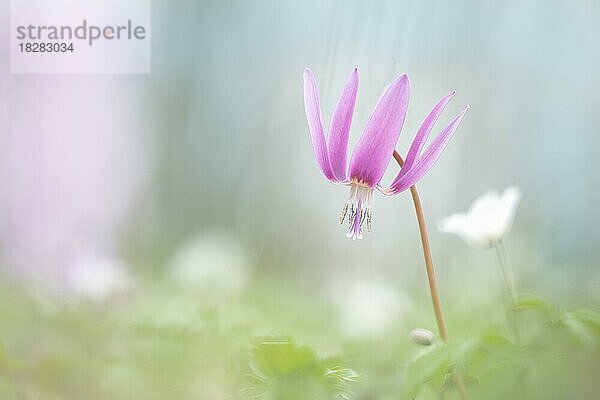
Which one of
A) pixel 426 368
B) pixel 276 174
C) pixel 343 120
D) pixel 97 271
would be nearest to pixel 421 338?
pixel 426 368

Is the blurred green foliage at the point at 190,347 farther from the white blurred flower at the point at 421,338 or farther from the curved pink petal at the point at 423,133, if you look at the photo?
the curved pink petal at the point at 423,133

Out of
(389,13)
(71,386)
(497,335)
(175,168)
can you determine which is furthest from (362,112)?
(71,386)

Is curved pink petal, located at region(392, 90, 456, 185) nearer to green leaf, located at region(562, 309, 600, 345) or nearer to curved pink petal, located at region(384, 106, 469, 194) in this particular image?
curved pink petal, located at region(384, 106, 469, 194)

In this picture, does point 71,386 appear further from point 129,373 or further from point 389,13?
point 389,13

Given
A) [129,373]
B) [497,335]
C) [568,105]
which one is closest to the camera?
[497,335]

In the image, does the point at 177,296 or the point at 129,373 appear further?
the point at 177,296

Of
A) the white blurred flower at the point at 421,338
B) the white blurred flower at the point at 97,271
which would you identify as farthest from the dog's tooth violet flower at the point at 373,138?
the white blurred flower at the point at 97,271
